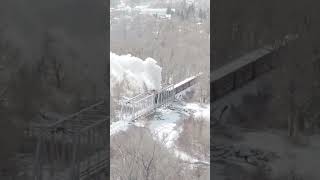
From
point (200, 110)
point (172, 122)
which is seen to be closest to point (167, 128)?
point (172, 122)

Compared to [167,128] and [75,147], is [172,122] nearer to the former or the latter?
[167,128]

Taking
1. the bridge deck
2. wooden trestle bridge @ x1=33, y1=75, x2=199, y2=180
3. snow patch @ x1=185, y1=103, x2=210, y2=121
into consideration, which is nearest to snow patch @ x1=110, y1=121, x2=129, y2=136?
wooden trestle bridge @ x1=33, y1=75, x2=199, y2=180

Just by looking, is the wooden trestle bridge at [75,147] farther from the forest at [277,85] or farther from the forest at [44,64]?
the forest at [277,85]

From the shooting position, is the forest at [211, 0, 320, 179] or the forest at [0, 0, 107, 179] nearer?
the forest at [211, 0, 320, 179]

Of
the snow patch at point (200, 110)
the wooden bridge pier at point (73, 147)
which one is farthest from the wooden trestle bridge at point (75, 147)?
the snow patch at point (200, 110)

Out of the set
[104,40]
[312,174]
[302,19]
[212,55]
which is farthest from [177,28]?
[312,174]

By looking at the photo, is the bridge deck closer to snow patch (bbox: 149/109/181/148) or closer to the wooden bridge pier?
snow patch (bbox: 149/109/181/148)

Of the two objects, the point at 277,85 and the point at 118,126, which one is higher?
the point at 277,85

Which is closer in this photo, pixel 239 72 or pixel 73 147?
pixel 239 72

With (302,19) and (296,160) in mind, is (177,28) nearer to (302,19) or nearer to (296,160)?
(302,19)
